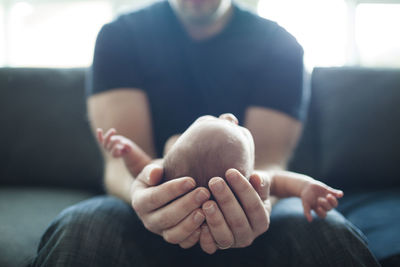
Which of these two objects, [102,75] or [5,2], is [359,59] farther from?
[5,2]

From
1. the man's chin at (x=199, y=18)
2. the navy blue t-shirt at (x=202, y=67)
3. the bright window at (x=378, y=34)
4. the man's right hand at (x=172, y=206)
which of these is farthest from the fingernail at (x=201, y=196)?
the bright window at (x=378, y=34)

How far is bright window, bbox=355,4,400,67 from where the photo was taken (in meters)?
1.72

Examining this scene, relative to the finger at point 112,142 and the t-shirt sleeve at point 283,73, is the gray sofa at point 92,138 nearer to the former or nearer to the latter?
the t-shirt sleeve at point 283,73

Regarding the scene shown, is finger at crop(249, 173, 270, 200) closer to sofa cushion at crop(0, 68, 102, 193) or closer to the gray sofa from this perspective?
the gray sofa

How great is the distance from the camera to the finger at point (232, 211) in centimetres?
43

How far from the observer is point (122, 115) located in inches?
30.3

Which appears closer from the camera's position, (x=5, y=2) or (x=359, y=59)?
(x=359, y=59)

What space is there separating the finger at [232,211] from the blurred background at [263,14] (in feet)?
2.94

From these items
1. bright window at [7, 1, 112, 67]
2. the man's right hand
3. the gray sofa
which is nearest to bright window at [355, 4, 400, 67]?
the gray sofa

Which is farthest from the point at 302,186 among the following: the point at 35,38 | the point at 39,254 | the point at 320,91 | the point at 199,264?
the point at 35,38

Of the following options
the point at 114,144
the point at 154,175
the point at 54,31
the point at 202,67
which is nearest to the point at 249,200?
the point at 154,175

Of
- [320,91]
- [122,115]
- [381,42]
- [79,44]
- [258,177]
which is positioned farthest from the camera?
[79,44]

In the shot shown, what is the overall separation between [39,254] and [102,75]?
1.39 feet

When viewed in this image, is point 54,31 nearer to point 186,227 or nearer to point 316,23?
point 316,23
